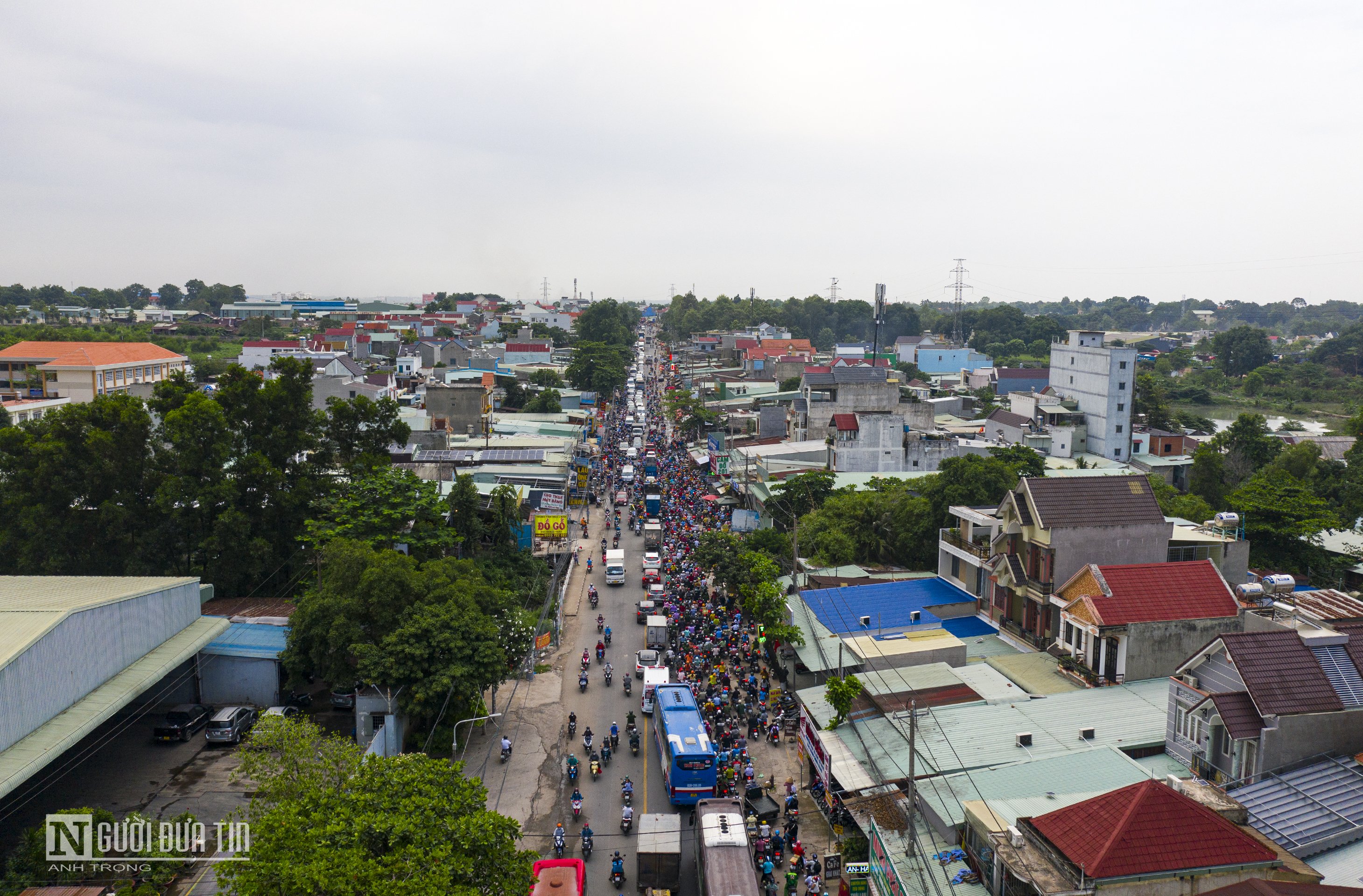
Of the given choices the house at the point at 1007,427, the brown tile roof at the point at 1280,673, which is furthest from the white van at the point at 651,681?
the house at the point at 1007,427

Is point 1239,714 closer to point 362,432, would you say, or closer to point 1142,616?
point 1142,616

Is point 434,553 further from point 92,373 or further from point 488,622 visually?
point 92,373

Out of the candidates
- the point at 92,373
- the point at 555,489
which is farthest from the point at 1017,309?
the point at 92,373

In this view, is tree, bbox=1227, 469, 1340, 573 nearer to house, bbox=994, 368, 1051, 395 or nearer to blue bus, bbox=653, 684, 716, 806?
blue bus, bbox=653, 684, 716, 806

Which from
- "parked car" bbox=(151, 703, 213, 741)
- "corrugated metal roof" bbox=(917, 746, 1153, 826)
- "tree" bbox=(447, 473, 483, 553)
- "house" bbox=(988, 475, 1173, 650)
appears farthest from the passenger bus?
"tree" bbox=(447, 473, 483, 553)

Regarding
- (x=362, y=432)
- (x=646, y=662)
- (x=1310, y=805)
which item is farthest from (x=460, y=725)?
(x=1310, y=805)

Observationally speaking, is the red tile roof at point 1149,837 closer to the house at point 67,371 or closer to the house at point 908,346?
the house at point 67,371
